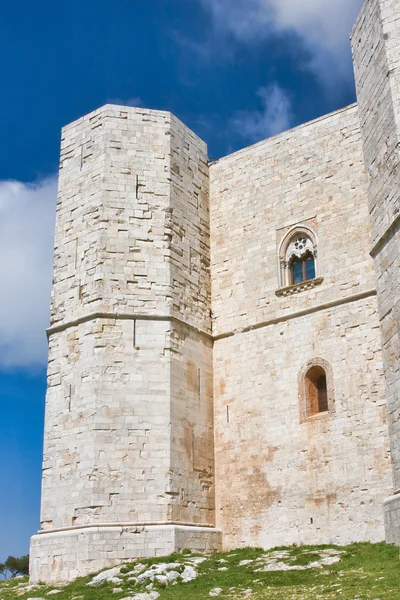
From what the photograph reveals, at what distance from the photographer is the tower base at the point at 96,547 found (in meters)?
12.6

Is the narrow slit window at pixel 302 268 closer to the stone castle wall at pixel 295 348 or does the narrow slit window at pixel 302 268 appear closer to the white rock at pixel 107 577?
the stone castle wall at pixel 295 348

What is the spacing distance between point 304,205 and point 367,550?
7.03 metres

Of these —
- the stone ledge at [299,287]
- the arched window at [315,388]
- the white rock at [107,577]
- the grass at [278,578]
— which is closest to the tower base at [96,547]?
the grass at [278,578]

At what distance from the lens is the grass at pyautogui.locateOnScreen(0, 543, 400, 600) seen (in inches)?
357

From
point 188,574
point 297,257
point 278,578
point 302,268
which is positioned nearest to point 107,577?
point 188,574

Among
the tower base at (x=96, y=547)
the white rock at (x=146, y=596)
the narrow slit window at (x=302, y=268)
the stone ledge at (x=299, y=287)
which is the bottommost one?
the white rock at (x=146, y=596)

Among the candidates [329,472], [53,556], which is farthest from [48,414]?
[329,472]

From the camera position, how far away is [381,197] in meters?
12.9

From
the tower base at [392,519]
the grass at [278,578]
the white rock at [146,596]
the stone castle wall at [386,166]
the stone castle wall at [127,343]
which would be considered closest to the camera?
the grass at [278,578]

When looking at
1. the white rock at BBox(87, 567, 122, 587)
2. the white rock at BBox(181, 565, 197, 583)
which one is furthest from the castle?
the white rock at BBox(181, 565, 197, 583)

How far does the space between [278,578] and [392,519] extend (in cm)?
215

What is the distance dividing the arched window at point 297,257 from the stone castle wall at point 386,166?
1.97 m

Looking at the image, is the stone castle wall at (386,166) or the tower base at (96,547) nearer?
the stone castle wall at (386,166)

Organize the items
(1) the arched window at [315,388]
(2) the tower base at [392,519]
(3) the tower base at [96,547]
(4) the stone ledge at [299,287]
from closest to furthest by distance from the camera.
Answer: (2) the tower base at [392,519]
(3) the tower base at [96,547]
(1) the arched window at [315,388]
(4) the stone ledge at [299,287]
